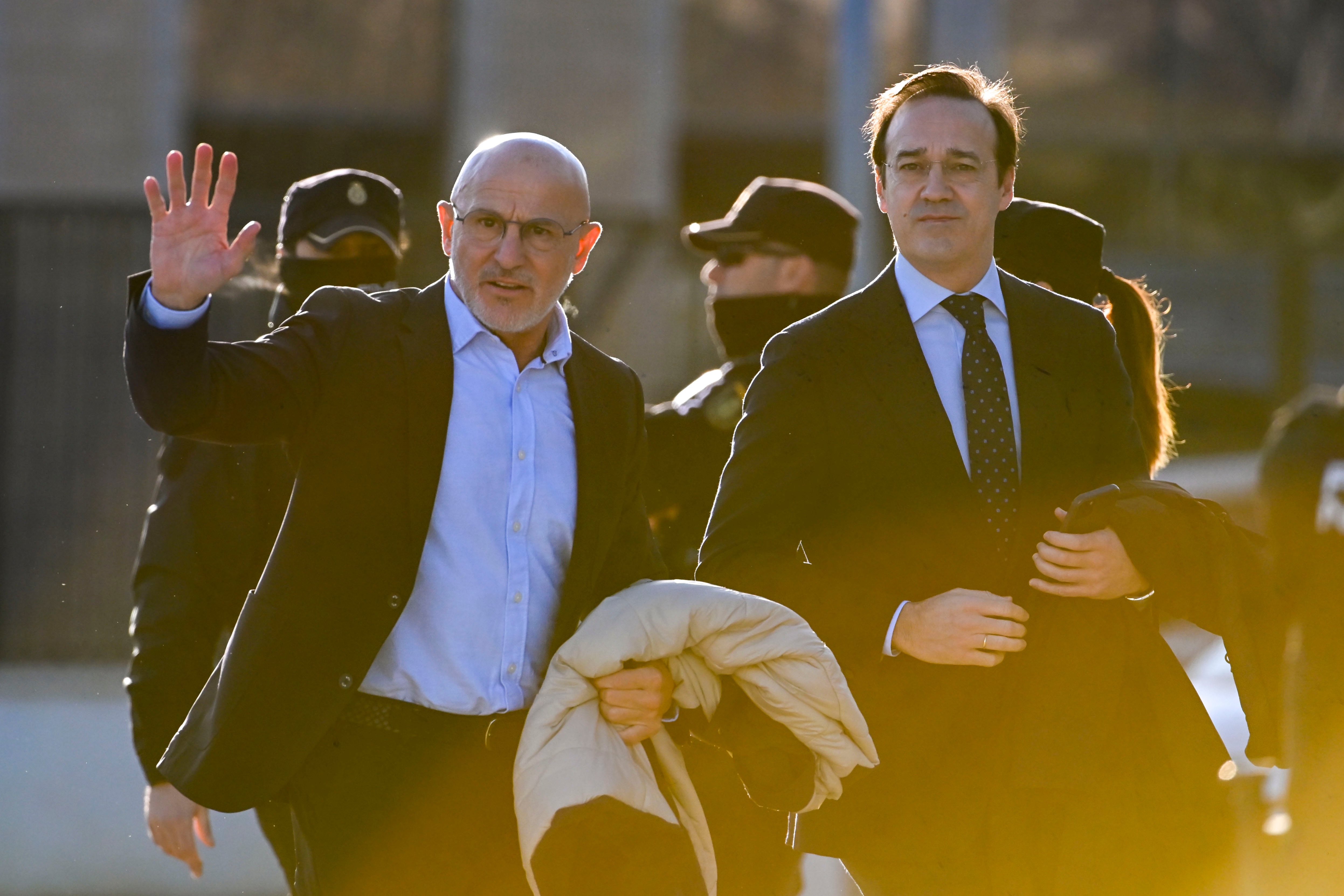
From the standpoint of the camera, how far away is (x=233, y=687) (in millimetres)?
2615

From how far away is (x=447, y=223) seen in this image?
291 centimetres

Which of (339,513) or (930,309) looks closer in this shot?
(339,513)

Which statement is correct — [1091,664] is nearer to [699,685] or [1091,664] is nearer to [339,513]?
[699,685]

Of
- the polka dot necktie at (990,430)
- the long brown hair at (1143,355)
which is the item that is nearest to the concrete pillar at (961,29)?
the long brown hair at (1143,355)

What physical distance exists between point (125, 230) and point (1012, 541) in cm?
564

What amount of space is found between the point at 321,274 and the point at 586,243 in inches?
46.0

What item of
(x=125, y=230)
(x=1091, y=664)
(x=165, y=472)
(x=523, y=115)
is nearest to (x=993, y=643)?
(x=1091, y=664)

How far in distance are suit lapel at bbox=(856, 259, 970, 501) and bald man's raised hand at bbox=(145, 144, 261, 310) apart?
1.13 m

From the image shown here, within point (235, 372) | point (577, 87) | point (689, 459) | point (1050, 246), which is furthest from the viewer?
point (577, 87)

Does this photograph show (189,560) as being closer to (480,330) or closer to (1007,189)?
(480,330)

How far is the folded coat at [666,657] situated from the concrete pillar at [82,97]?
1221 cm

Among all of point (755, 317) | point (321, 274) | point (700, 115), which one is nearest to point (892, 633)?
point (755, 317)

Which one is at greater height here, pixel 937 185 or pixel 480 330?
pixel 937 185

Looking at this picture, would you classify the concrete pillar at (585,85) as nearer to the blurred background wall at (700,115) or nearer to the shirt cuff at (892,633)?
the blurred background wall at (700,115)
